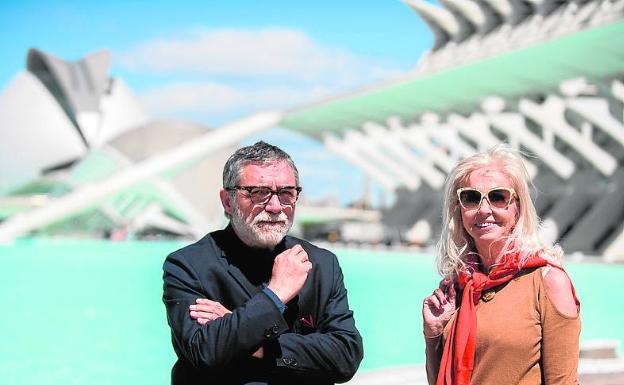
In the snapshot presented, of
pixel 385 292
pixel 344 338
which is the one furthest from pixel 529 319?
pixel 385 292

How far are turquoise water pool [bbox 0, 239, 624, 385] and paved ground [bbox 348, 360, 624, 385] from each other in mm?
2311

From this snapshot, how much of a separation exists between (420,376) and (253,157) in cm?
290

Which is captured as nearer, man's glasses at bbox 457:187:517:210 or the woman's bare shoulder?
the woman's bare shoulder

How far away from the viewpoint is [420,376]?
4688 mm

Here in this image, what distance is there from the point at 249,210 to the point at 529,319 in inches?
28.6

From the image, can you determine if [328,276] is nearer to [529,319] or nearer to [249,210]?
[249,210]

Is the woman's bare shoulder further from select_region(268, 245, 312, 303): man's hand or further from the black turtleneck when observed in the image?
the black turtleneck

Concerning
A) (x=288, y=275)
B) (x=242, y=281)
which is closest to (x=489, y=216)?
(x=288, y=275)

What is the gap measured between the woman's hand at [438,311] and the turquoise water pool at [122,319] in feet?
15.3

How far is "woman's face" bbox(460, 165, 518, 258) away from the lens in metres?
2.05

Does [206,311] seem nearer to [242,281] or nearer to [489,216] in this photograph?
[242,281]

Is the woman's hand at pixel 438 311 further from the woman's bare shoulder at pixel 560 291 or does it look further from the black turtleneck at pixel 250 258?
the black turtleneck at pixel 250 258

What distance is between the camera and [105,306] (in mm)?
10648

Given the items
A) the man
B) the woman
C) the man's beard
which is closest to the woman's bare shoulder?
the woman
